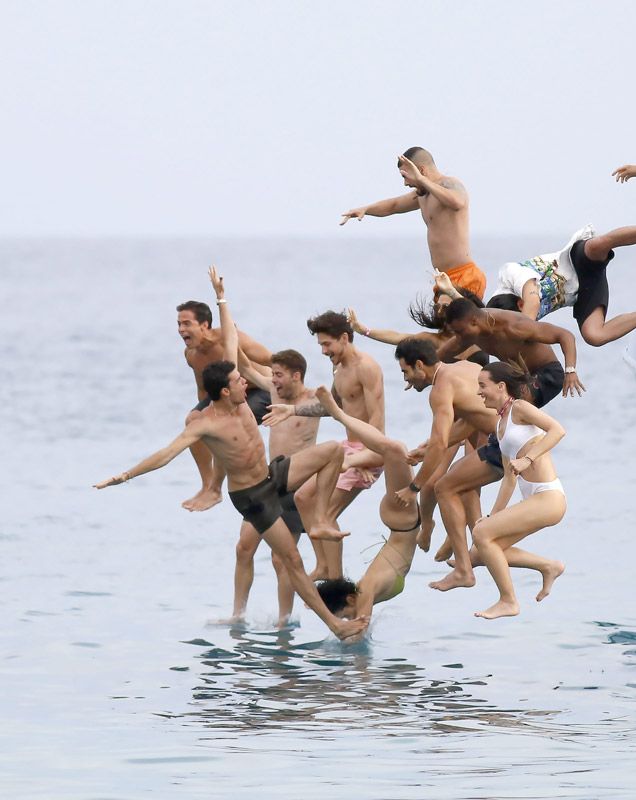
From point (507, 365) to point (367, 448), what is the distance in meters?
2.33

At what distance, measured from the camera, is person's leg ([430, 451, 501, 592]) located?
53.5 feet

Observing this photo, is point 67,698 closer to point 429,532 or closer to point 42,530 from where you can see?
point 429,532

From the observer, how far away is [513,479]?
15.8 m

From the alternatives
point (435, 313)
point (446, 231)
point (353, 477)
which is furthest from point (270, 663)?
point (446, 231)

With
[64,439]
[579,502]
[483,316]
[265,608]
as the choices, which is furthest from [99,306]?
[483,316]

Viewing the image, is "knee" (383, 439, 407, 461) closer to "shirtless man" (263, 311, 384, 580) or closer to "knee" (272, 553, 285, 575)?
"shirtless man" (263, 311, 384, 580)

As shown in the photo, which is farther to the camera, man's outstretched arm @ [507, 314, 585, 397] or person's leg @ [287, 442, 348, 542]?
person's leg @ [287, 442, 348, 542]

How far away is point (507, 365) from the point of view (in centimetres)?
1528

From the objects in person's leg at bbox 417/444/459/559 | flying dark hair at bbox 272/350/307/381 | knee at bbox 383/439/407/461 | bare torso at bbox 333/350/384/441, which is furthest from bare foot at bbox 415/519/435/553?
flying dark hair at bbox 272/350/307/381

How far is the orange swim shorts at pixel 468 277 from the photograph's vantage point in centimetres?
1711

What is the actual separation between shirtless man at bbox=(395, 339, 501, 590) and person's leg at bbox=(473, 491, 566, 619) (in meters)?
0.87

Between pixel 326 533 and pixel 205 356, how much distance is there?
2.55 m

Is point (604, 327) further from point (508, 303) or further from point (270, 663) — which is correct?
point (270, 663)

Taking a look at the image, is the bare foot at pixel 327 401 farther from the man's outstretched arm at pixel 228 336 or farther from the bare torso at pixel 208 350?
the bare torso at pixel 208 350
